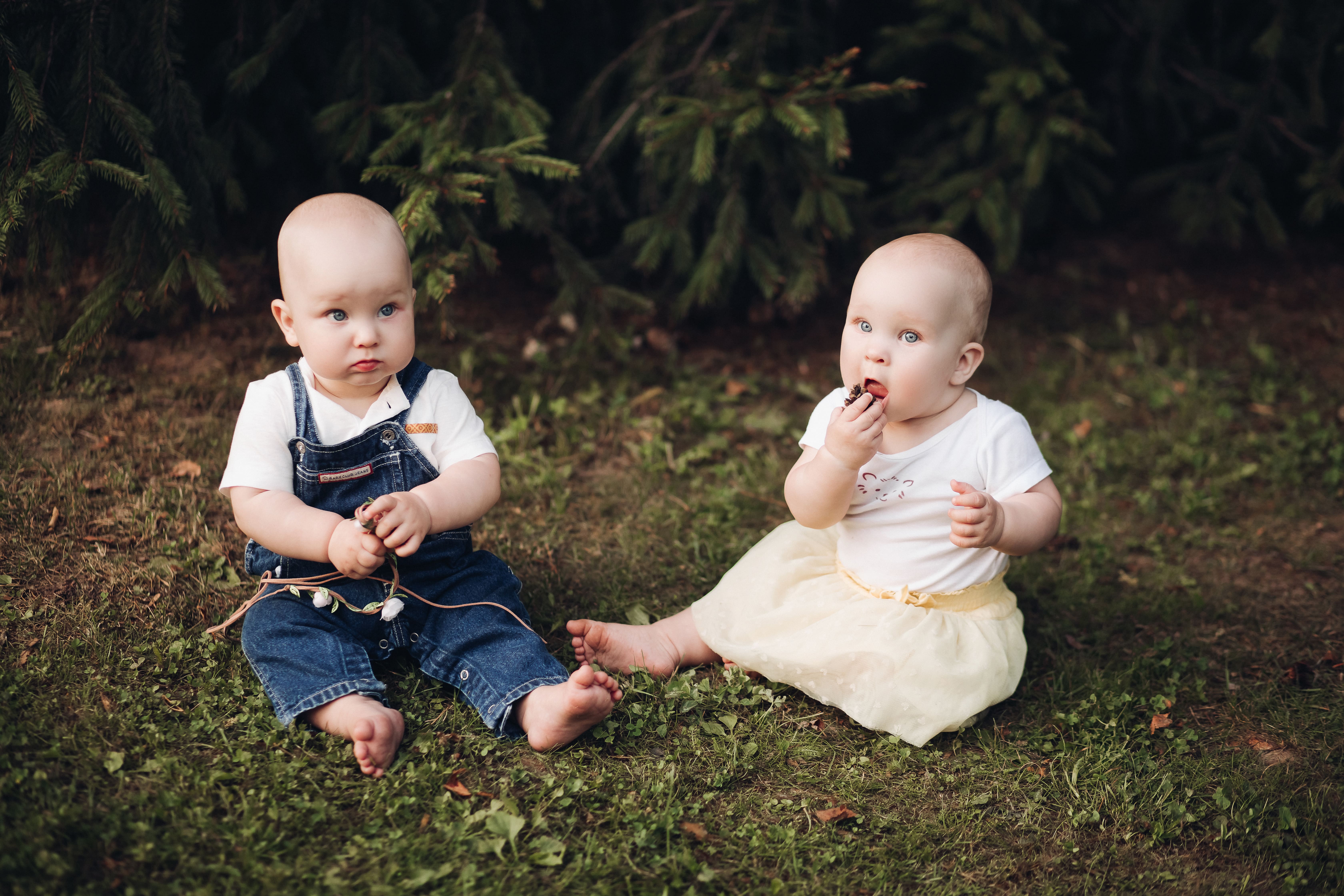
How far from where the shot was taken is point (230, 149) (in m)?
3.53

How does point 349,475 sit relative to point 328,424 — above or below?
below

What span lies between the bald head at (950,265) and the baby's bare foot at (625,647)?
3.46 ft

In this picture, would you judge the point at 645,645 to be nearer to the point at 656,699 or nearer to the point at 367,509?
the point at 656,699

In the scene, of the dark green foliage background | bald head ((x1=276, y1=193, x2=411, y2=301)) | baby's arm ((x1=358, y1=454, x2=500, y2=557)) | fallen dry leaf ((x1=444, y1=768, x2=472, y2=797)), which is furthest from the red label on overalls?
the dark green foliage background

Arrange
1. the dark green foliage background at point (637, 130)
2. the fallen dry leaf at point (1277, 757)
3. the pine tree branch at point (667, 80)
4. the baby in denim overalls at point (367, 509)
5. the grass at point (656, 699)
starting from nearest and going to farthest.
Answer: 1. the grass at point (656, 699)
2. the baby in denim overalls at point (367, 509)
3. the fallen dry leaf at point (1277, 757)
4. the dark green foliage background at point (637, 130)
5. the pine tree branch at point (667, 80)

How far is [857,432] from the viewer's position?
228cm

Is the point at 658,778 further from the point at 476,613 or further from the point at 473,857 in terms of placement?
the point at 476,613

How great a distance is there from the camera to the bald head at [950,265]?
232 centimetres

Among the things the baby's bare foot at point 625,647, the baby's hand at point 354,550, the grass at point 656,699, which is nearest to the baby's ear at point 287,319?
the baby's hand at point 354,550

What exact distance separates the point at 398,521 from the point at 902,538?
1247 millimetres

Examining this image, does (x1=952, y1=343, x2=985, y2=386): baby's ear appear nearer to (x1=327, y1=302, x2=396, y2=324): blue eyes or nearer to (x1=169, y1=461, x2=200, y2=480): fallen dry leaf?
(x1=327, y1=302, x2=396, y2=324): blue eyes

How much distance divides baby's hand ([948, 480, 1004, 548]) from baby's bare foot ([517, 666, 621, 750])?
86 centimetres

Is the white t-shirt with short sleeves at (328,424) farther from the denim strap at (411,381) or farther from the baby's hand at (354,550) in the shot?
the baby's hand at (354,550)

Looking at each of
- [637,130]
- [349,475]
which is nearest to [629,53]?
[637,130]
